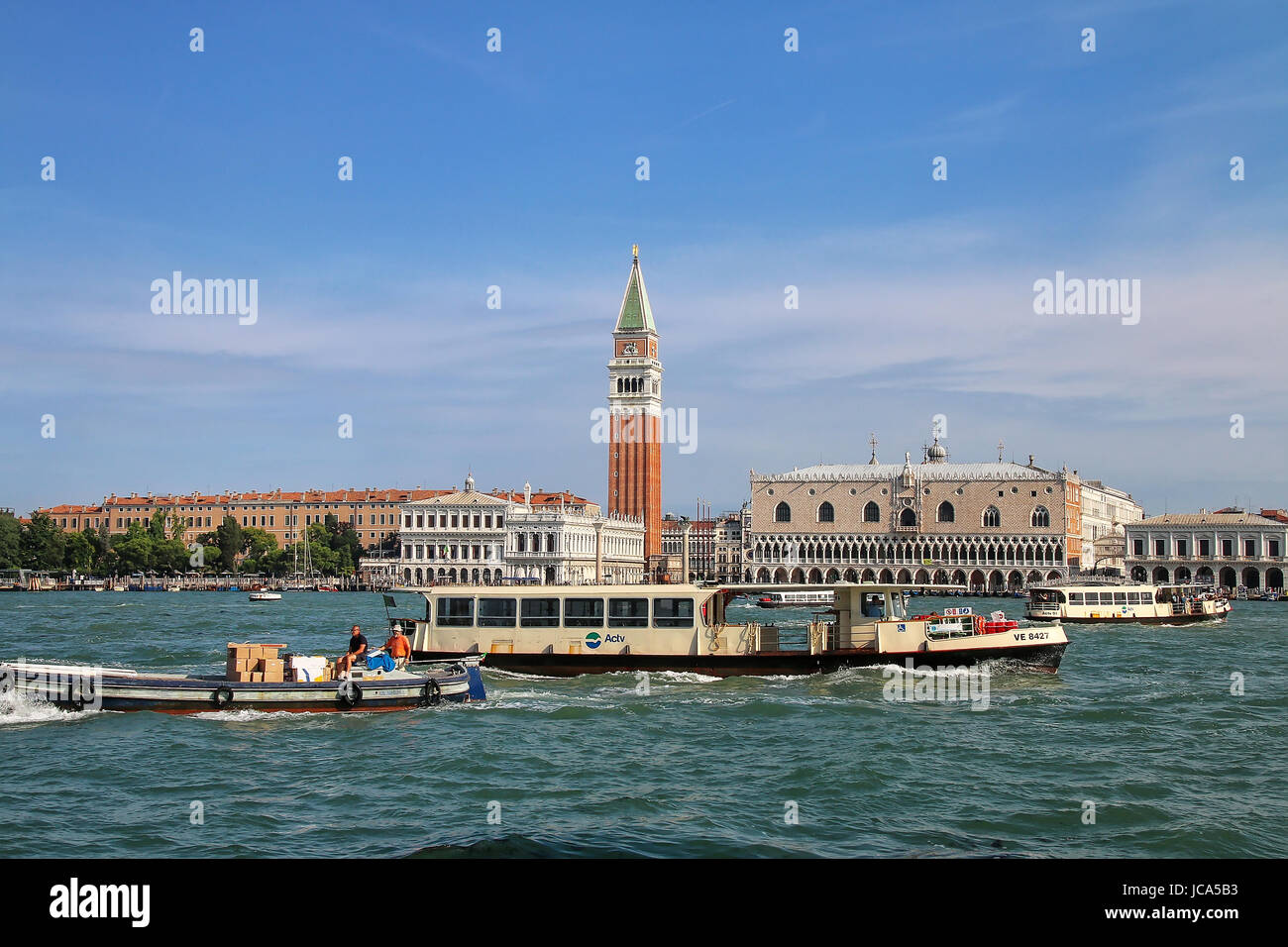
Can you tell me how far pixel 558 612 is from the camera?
86.4 feet

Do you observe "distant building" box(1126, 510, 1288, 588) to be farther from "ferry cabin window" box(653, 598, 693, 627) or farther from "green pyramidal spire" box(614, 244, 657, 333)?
"ferry cabin window" box(653, 598, 693, 627)

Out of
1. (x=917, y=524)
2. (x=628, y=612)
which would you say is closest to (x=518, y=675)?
(x=628, y=612)

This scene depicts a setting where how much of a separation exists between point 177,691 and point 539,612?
8.34 meters

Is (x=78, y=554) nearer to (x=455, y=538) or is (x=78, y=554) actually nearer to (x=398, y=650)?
(x=455, y=538)

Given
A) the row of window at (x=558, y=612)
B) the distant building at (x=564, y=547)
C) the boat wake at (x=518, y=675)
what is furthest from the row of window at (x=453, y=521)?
the boat wake at (x=518, y=675)

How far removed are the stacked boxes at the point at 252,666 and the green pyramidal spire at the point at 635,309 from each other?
10652 cm

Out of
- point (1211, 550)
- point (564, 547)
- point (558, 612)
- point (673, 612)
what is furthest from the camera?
point (564, 547)

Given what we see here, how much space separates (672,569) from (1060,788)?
380ft

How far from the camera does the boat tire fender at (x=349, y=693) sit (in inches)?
788

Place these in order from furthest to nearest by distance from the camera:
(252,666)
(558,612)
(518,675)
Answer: (558,612)
(518,675)
(252,666)

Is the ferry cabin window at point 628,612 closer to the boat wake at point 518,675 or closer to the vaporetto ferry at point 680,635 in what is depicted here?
the vaporetto ferry at point 680,635
